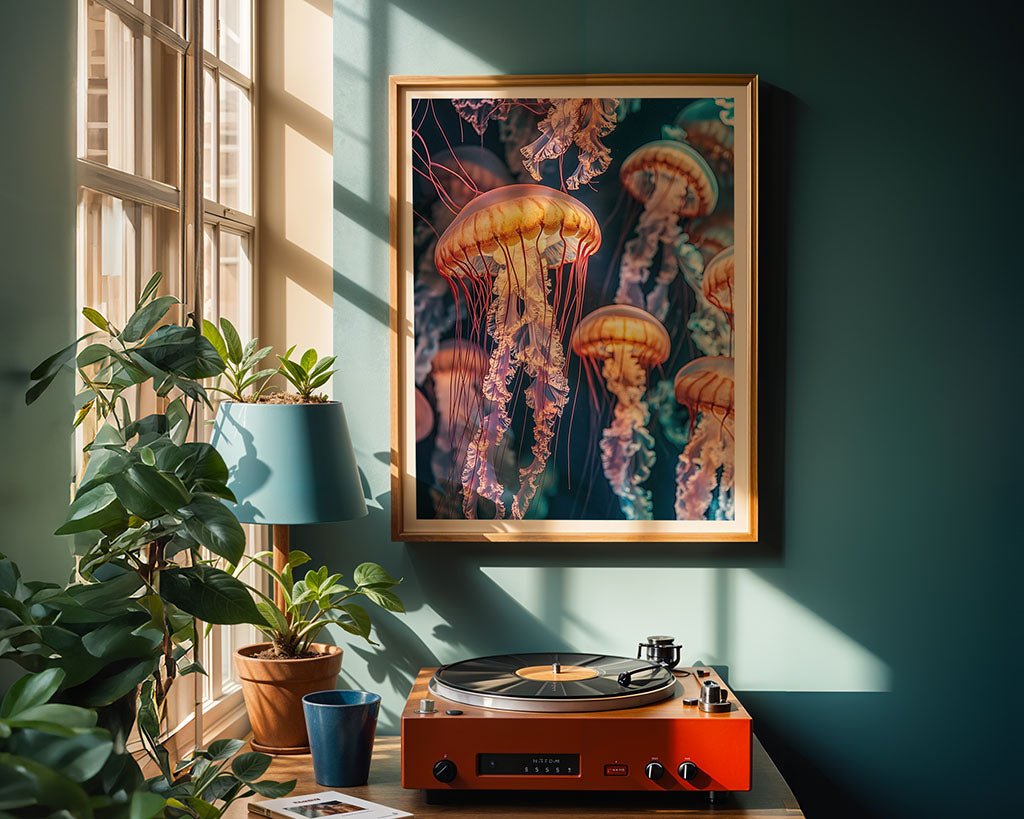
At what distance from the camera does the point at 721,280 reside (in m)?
2.46

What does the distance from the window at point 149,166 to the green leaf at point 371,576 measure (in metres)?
0.33

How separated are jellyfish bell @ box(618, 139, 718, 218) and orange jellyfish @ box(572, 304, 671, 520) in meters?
0.26

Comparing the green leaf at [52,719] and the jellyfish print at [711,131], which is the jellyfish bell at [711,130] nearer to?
the jellyfish print at [711,131]

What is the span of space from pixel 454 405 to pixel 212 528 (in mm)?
1331

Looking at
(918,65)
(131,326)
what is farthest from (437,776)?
(918,65)

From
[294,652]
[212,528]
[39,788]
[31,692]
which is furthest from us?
[294,652]

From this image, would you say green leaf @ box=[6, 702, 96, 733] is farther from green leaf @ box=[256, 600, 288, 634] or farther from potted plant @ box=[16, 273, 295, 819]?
green leaf @ box=[256, 600, 288, 634]

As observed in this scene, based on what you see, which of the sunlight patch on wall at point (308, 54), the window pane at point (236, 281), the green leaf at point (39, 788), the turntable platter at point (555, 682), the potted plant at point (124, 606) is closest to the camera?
the green leaf at point (39, 788)

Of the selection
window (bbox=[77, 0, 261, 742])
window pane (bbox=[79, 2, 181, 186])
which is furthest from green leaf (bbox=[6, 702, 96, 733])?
window pane (bbox=[79, 2, 181, 186])

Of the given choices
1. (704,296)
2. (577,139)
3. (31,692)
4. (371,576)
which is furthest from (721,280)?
(31,692)

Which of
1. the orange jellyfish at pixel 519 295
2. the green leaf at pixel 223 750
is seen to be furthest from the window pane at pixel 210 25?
the green leaf at pixel 223 750

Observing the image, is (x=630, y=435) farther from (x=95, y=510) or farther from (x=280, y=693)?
(x=95, y=510)

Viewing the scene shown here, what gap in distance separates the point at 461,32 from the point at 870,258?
1.05m

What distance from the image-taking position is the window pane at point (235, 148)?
2.41 m
